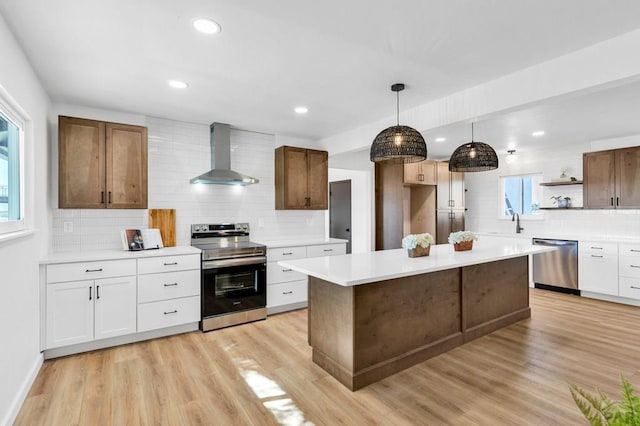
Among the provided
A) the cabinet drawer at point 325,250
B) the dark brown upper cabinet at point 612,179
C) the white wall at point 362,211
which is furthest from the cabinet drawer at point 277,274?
the dark brown upper cabinet at point 612,179

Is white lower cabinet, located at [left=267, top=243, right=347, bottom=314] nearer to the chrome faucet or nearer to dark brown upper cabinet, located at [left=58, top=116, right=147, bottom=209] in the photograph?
dark brown upper cabinet, located at [left=58, top=116, right=147, bottom=209]

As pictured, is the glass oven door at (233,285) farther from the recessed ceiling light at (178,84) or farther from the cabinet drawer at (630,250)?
the cabinet drawer at (630,250)

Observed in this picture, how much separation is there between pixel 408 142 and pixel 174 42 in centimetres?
186

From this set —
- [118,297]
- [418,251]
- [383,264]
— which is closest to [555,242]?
[418,251]

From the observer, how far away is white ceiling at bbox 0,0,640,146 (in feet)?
6.40

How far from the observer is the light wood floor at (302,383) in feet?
7.12

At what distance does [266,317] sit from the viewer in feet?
13.5

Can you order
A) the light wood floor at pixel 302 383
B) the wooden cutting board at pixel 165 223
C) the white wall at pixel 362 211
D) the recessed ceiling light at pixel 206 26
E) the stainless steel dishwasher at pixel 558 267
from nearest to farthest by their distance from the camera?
the recessed ceiling light at pixel 206 26 < the light wood floor at pixel 302 383 < the wooden cutting board at pixel 165 223 < the stainless steel dishwasher at pixel 558 267 < the white wall at pixel 362 211

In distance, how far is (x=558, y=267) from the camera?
5281 mm

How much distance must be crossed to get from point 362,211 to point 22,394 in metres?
4.94

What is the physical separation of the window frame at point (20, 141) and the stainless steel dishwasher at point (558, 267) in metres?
6.49

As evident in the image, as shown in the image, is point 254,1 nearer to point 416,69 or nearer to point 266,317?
point 416,69

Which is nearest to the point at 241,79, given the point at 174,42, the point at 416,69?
the point at 174,42

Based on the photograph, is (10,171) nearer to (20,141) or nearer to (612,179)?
(20,141)
